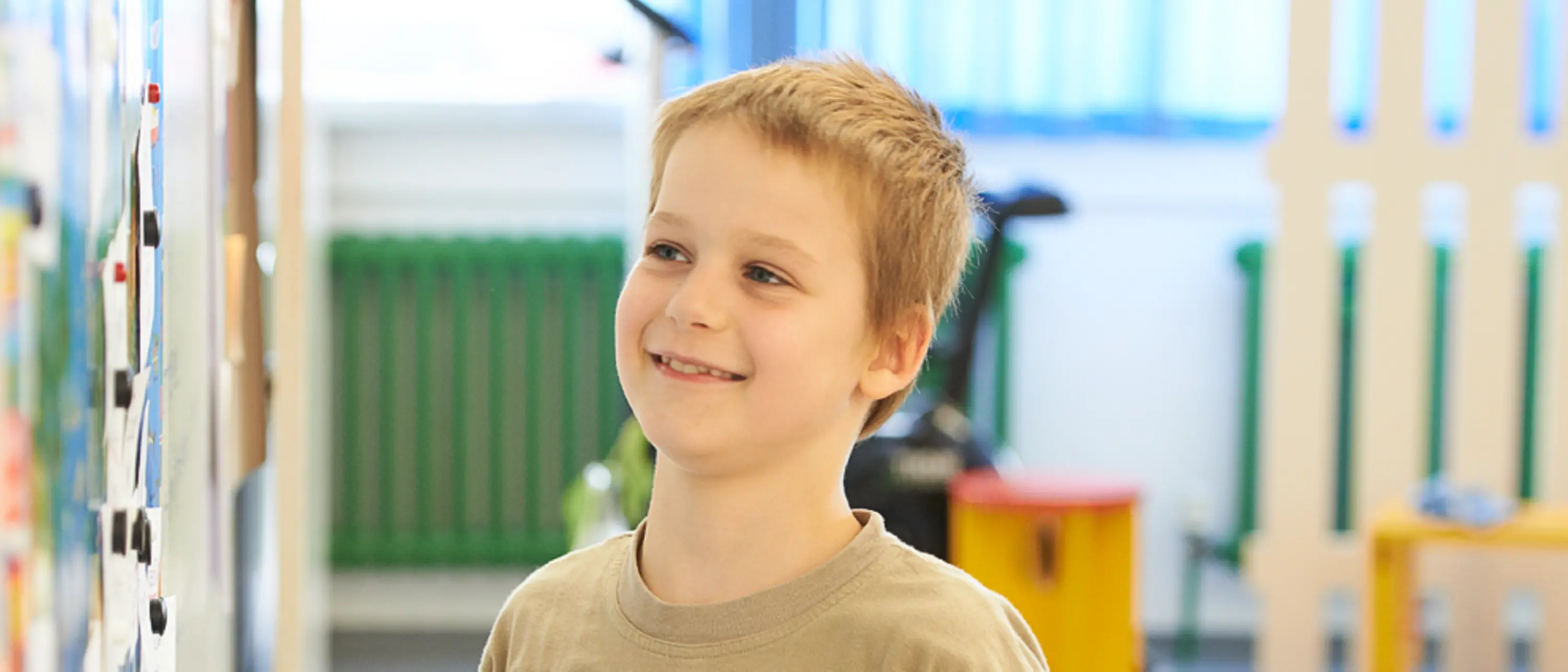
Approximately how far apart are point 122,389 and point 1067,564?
1.55 m

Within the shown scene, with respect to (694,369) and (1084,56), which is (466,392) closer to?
(1084,56)

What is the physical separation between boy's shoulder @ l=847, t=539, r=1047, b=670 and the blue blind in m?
1.95

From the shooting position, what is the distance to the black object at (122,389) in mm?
796

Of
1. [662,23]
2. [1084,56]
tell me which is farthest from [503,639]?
[1084,56]

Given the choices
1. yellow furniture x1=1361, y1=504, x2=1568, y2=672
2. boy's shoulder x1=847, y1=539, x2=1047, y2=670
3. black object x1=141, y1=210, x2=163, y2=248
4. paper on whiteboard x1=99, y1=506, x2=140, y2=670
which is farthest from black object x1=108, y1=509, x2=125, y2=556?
yellow furniture x1=1361, y1=504, x2=1568, y2=672

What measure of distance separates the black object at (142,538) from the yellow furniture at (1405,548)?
1829 millimetres

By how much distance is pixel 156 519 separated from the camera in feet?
2.88

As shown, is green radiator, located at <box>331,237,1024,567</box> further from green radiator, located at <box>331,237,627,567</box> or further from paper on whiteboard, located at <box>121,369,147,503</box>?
paper on whiteboard, located at <box>121,369,147,503</box>

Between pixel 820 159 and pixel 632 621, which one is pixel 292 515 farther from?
pixel 820 159

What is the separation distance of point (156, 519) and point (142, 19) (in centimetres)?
27

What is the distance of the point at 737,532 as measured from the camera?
2.83 feet

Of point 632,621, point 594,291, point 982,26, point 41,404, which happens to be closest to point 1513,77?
point 982,26

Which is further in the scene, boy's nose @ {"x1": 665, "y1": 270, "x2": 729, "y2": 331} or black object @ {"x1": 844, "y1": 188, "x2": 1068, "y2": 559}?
black object @ {"x1": 844, "y1": 188, "x2": 1068, "y2": 559}

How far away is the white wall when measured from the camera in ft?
9.39
